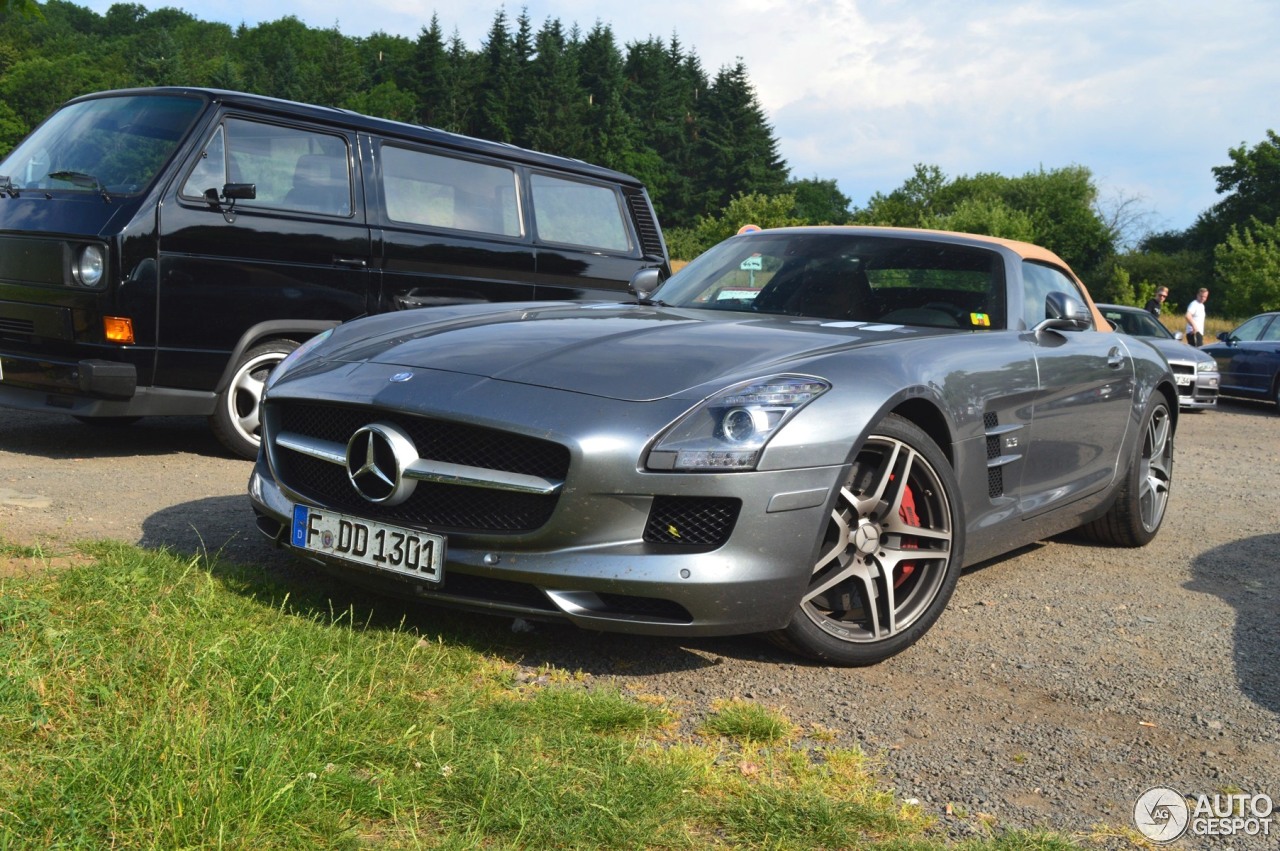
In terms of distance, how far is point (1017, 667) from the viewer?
3.93 m

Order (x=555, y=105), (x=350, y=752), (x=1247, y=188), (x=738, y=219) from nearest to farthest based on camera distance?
(x=350, y=752) < (x=1247, y=188) < (x=738, y=219) < (x=555, y=105)

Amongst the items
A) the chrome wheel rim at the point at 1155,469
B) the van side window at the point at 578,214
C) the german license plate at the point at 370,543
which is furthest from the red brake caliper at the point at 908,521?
the van side window at the point at 578,214

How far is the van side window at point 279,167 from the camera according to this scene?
668cm

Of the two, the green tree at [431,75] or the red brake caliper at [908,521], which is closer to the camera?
the red brake caliper at [908,521]

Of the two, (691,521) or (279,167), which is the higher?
(279,167)

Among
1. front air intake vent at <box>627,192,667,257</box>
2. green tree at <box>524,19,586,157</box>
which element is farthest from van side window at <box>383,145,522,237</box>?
green tree at <box>524,19,586,157</box>

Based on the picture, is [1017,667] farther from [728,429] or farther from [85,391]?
[85,391]

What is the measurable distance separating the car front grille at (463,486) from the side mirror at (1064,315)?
2531 millimetres

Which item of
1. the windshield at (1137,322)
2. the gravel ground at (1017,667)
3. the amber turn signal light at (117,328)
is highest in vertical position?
the amber turn signal light at (117,328)

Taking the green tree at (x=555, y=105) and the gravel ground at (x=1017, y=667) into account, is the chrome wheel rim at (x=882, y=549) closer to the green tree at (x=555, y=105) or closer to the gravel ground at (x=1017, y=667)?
the gravel ground at (x=1017, y=667)

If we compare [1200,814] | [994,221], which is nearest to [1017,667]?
[1200,814]

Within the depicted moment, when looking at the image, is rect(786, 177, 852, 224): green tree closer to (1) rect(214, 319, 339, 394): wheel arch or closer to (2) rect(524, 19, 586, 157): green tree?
(2) rect(524, 19, 586, 157): green tree

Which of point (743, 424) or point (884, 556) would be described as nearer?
point (743, 424)

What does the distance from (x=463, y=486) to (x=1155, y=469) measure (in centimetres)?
412
